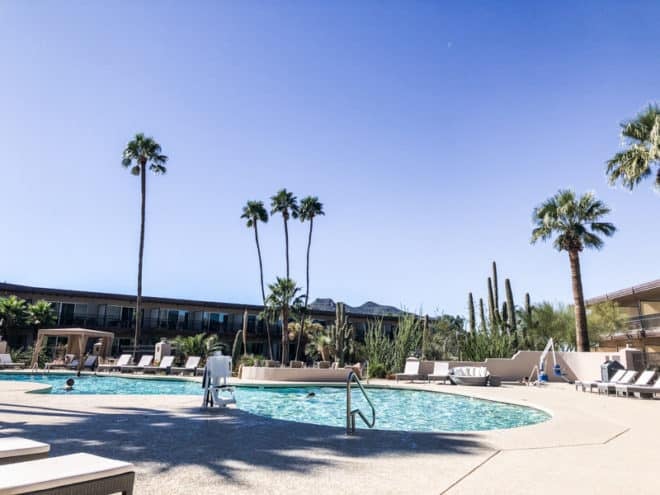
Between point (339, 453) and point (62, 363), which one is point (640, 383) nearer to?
point (339, 453)

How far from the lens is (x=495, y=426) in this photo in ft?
30.6

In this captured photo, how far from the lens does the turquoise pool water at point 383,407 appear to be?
31.5 feet

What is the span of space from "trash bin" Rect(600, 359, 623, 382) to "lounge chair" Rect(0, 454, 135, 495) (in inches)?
634

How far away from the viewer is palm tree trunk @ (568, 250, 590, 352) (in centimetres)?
2066

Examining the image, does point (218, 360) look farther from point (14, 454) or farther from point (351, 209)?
point (351, 209)

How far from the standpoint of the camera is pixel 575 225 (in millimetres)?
22125

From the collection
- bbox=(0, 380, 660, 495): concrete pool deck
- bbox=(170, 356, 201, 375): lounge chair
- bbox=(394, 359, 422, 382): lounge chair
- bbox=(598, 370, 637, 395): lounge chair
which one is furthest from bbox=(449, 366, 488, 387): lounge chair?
bbox=(170, 356, 201, 375): lounge chair

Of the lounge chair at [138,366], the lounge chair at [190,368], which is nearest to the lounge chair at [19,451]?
the lounge chair at [190,368]

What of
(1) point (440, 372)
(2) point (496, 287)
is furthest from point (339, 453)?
(2) point (496, 287)

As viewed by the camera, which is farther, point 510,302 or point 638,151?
point 510,302

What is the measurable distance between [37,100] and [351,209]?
1182 centimetres

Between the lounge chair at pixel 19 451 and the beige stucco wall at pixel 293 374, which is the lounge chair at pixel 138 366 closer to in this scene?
the beige stucco wall at pixel 293 374

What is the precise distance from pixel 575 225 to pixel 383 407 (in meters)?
15.0

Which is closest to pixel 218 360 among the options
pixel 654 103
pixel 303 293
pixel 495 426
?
pixel 495 426
